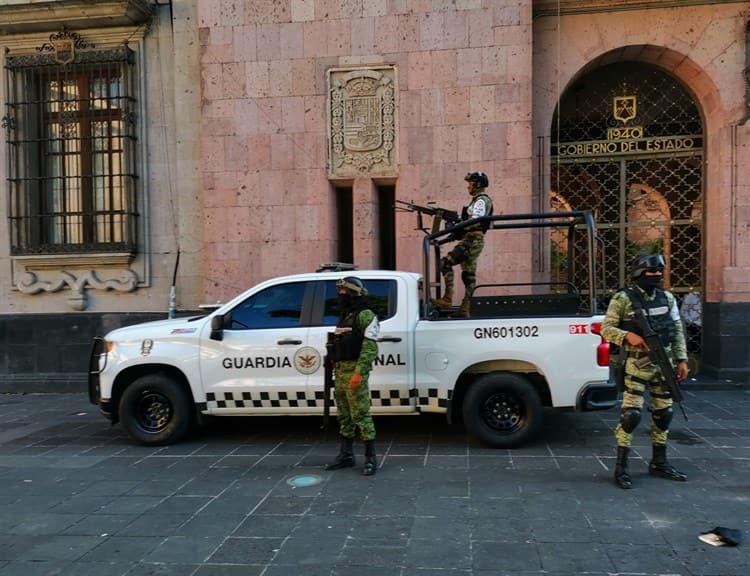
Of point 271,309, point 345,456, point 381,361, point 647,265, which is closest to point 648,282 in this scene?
point 647,265

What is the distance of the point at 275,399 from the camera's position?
6375mm

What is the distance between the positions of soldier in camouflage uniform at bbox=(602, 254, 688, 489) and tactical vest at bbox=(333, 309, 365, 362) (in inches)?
84.1

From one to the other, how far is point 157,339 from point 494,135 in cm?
600

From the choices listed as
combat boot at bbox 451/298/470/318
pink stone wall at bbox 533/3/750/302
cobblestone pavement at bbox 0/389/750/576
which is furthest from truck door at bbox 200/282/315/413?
pink stone wall at bbox 533/3/750/302

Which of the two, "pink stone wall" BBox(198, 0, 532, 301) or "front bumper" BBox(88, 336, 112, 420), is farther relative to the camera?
"pink stone wall" BBox(198, 0, 532, 301)

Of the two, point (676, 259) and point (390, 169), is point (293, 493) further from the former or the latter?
point (676, 259)

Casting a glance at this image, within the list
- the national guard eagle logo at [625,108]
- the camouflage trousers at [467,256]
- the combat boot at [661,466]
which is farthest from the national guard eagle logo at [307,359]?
the national guard eagle logo at [625,108]

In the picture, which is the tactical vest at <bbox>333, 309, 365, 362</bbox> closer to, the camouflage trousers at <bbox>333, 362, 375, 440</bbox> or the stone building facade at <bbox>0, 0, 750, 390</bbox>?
the camouflage trousers at <bbox>333, 362, 375, 440</bbox>

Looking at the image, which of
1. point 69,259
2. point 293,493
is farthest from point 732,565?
point 69,259

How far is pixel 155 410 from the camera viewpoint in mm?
6699

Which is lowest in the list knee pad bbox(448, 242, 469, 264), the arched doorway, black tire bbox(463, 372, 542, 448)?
black tire bbox(463, 372, 542, 448)

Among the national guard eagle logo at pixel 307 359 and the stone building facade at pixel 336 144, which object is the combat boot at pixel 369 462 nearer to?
the national guard eagle logo at pixel 307 359

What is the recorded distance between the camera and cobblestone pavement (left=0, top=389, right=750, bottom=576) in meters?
3.78

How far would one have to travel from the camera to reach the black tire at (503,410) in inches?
239
